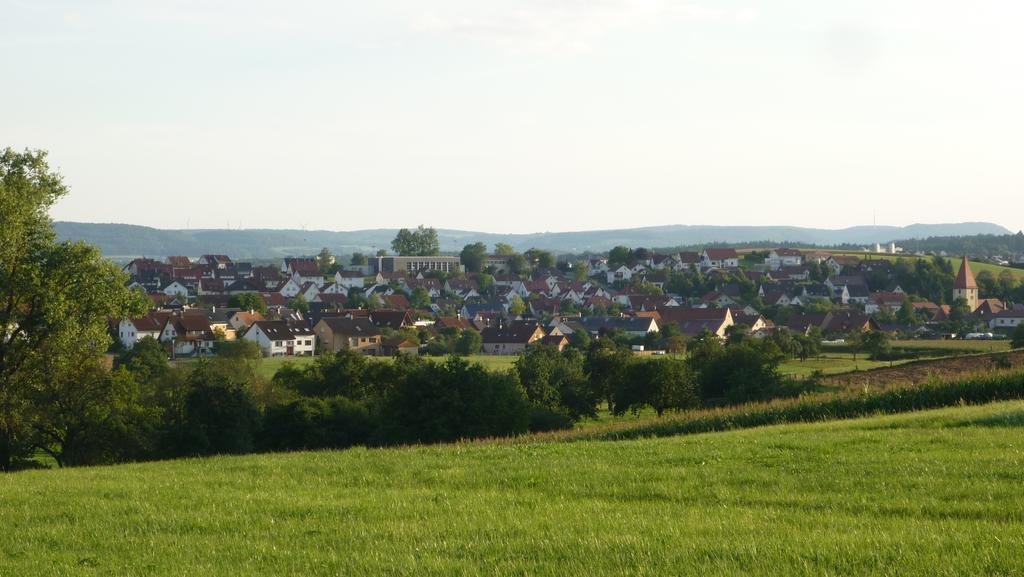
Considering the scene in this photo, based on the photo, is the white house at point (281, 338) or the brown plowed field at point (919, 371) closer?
the brown plowed field at point (919, 371)

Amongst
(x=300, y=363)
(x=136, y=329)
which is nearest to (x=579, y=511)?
(x=300, y=363)

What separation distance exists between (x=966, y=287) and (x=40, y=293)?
448ft

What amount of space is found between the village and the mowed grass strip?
81.3 m

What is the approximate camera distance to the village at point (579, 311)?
116125mm

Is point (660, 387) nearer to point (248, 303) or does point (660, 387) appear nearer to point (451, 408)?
point (451, 408)

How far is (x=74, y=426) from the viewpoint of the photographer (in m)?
38.2

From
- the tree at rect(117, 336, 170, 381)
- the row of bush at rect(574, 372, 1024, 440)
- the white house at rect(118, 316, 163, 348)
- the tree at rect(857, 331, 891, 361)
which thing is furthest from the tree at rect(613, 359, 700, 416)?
the white house at rect(118, 316, 163, 348)

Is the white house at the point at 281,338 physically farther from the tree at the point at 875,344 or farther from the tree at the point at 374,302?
the tree at the point at 875,344

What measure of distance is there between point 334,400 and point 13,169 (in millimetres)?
16926

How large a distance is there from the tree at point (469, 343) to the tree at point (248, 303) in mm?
39868

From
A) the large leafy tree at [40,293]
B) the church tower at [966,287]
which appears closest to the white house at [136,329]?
the large leafy tree at [40,293]

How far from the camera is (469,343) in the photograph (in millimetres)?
113312

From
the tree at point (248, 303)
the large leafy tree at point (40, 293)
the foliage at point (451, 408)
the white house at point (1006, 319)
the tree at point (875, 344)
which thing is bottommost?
the tree at point (248, 303)

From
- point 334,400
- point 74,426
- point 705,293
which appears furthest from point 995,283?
point 74,426
